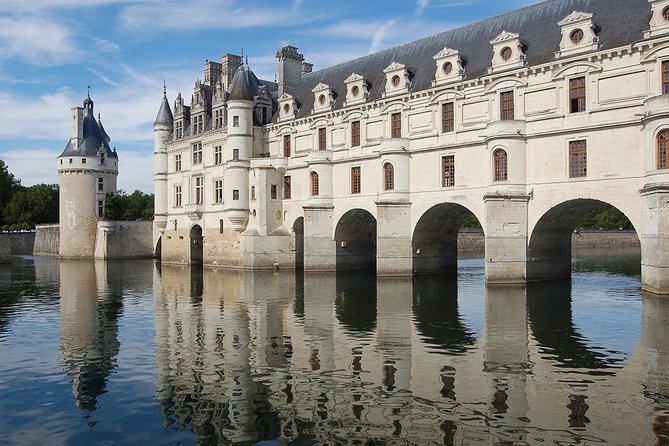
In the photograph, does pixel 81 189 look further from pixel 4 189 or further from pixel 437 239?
pixel 437 239

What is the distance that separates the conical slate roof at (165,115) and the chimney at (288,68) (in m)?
16.4

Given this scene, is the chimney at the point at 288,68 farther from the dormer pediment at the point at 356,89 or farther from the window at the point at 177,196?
the window at the point at 177,196

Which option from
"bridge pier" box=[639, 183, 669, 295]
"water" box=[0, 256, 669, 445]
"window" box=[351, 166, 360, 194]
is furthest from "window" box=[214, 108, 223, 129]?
"bridge pier" box=[639, 183, 669, 295]

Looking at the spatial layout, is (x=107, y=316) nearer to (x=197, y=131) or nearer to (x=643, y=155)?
(x=643, y=155)

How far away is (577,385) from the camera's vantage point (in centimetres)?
1381

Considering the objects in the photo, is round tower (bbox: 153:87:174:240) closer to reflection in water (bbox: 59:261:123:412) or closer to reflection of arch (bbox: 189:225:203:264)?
reflection of arch (bbox: 189:225:203:264)

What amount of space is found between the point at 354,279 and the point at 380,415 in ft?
92.9

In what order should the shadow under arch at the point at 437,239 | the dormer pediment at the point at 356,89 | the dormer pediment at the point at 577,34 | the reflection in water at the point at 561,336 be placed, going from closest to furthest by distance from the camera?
the reflection in water at the point at 561,336 → the dormer pediment at the point at 577,34 → the shadow under arch at the point at 437,239 → the dormer pediment at the point at 356,89

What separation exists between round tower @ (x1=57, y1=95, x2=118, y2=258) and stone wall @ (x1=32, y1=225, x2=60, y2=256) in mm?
6167

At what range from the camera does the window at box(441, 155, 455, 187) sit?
3725 cm

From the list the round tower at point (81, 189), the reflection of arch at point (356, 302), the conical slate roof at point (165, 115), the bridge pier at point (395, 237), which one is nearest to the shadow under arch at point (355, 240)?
the reflection of arch at point (356, 302)

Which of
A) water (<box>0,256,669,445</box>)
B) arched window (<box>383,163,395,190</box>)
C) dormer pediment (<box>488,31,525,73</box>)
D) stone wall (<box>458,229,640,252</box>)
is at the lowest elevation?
water (<box>0,256,669,445</box>)

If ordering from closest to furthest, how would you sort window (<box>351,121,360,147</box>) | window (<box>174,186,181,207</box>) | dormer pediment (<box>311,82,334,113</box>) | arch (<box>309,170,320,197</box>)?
window (<box>351,121,360,147</box>) < arch (<box>309,170,320,197</box>) < dormer pediment (<box>311,82,334,113</box>) < window (<box>174,186,181,207</box>)

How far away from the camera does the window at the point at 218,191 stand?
53812 mm
